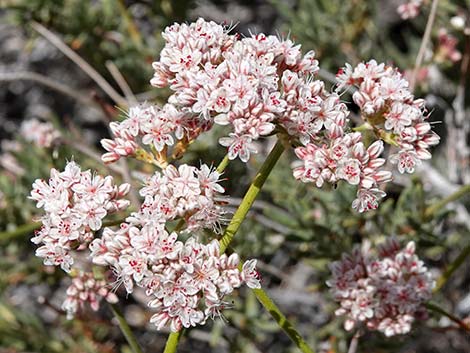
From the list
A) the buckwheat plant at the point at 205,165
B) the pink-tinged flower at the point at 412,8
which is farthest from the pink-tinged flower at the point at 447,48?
the buckwheat plant at the point at 205,165

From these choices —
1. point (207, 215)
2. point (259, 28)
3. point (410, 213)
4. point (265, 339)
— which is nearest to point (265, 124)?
point (207, 215)

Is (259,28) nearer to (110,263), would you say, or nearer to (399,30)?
(399,30)

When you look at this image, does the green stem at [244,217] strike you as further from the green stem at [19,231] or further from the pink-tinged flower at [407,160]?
the green stem at [19,231]

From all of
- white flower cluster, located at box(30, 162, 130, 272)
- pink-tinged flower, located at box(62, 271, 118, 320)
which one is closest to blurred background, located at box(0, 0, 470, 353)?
pink-tinged flower, located at box(62, 271, 118, 320)

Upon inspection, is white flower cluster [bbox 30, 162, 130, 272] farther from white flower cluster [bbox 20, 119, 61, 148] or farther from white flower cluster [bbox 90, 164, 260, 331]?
white flower cluster [bbox 20, 119, 61, 148]

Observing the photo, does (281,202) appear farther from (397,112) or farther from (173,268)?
(173,268)
